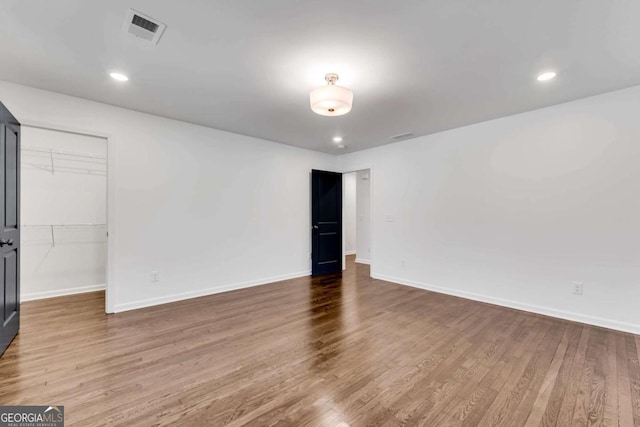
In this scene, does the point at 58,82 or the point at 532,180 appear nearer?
the point at 58,82

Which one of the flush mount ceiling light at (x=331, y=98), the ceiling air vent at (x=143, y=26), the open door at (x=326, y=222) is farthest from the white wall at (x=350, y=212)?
the ceiling air vent at (x=143, y=26)

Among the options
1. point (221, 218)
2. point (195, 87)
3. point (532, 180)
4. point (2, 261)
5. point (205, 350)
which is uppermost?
point (195, 87)

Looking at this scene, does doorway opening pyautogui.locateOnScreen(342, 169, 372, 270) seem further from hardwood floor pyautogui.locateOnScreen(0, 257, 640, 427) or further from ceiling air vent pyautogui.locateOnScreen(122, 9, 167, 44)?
ceiling air vent pyautogui.locateOnScreen(122, 9, 167, 44)

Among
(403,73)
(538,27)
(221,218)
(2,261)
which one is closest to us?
(538,27)

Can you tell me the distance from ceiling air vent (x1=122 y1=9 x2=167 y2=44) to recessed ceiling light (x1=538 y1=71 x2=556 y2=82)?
343 centimetres

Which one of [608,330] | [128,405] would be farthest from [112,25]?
[608,330]

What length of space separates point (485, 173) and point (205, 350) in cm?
424

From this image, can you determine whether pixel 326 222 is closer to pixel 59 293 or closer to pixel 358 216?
pixel 358 216

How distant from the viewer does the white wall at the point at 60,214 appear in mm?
4031

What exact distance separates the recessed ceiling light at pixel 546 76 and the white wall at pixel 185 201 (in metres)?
3.86

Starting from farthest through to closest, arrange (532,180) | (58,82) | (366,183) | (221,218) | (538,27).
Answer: (366,183), (221,218), (532,180), (58,82), (538,27)

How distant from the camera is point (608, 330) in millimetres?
2939

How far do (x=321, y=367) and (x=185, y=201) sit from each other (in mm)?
3094

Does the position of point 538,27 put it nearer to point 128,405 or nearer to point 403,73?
point 403,73
